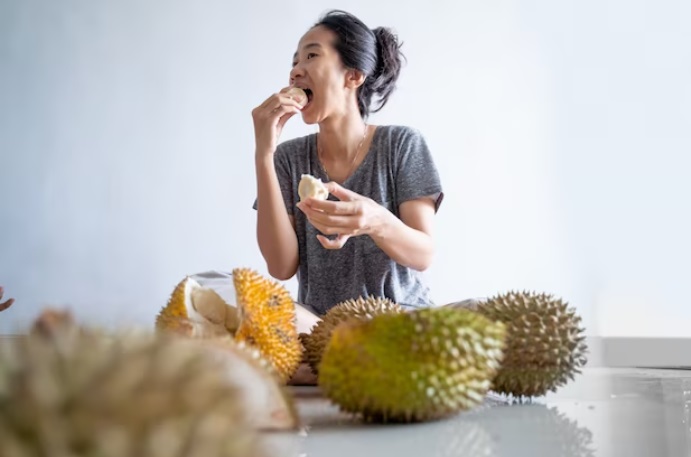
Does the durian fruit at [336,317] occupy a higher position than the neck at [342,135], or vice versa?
the neck at [342,135]

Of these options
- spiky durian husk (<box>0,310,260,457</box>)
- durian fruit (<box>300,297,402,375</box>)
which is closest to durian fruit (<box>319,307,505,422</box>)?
durian fruit (<box>300,297,402,375</box>)

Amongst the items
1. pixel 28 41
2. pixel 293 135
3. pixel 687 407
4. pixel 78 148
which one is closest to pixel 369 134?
pixel 687 407

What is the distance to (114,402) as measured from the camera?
8.9 inches

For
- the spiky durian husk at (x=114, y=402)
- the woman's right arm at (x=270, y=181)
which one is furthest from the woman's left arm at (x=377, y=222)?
the spiky durian husk at (x=114, y=402)

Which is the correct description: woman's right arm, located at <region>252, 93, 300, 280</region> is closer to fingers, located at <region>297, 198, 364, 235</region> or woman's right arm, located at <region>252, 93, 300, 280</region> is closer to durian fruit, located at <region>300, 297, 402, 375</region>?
fingers, located at <region>297, 198, 364, 235</region>

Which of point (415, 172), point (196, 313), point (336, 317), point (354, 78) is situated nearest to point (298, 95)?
point (354, 78)

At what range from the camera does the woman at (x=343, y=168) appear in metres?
1.88

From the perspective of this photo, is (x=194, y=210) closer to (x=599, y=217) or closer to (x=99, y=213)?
(x=99, y=213)

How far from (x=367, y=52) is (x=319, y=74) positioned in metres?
0.18

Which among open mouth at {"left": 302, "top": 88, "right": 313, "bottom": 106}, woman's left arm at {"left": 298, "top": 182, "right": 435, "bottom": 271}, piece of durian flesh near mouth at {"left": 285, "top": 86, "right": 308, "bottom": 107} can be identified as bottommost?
woman's left arm at {"left": 298, "top": 182, "right": 435, "bottom": 271}

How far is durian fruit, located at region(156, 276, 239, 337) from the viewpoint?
0.86 metres

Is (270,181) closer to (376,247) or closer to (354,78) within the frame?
(376,247)

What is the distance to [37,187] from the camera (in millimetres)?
3502

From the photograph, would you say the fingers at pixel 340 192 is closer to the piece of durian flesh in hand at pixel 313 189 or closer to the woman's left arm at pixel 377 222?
the woman's left arm at pixel 377 222
